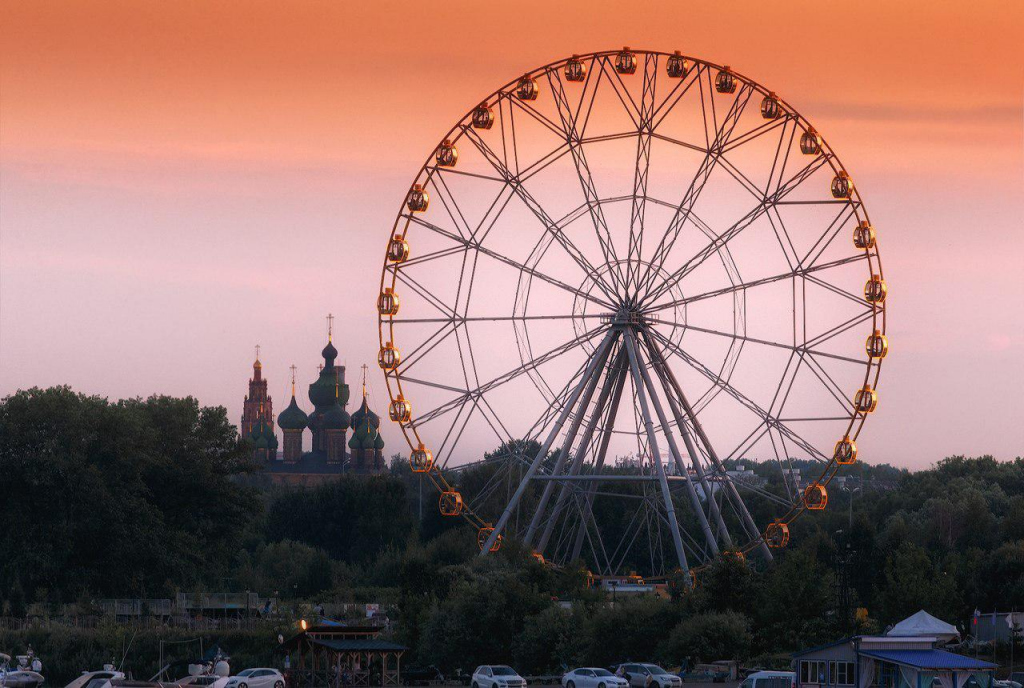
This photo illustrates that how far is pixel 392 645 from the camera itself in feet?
217

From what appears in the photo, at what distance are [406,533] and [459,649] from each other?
71.3m

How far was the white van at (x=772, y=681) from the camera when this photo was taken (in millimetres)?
54688

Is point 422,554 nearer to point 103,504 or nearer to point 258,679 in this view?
point 103,504

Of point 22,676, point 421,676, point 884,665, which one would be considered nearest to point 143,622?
point 22,676

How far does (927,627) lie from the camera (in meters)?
67.3

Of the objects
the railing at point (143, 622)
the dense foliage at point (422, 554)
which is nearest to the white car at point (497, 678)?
the dense foliage at point (422, 554)

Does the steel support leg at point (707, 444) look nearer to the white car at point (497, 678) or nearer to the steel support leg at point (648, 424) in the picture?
the steel support leg at point (648, 424)

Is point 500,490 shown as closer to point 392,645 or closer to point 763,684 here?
point 392,645

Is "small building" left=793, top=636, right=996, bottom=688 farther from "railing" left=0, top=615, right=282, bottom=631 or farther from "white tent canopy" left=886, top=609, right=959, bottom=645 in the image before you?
"railing" left=0, top=615, right=282, bottom=631

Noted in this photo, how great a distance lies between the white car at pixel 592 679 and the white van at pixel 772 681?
4.41 m

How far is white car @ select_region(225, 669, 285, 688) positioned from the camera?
202 feet

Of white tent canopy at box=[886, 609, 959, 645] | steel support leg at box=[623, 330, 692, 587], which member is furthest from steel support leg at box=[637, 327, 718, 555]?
white tent canopy at box=[886, 609, 959, 645]

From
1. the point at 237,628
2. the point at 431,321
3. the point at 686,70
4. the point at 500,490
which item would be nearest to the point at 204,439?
the point at 500,490

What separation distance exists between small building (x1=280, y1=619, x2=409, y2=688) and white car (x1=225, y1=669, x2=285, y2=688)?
84.8 inches
